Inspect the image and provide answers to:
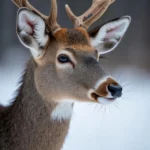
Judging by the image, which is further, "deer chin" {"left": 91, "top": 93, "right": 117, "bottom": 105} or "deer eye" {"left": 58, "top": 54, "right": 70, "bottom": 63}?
"deer eye" {"left": 58, "top": 54, "right": 70, "bottom": 63}

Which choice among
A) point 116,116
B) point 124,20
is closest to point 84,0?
point 116,116

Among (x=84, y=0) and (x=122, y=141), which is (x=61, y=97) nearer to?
(x=122, y=141)

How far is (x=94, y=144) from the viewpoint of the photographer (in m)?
5.02

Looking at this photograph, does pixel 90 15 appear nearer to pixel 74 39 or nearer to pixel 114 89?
pixel 74 39

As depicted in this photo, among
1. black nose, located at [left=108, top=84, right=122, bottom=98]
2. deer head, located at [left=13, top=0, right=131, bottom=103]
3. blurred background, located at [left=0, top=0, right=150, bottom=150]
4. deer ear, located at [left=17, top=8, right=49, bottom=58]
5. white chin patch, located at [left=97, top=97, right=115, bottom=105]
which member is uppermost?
deer ear, located at [left=17, top=8, right=49, bottom=58]

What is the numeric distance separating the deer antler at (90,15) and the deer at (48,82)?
0.57 feet

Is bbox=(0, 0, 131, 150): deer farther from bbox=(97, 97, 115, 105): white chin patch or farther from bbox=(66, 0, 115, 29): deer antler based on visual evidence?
bbox=(66, 0, 115, 29): deer antler

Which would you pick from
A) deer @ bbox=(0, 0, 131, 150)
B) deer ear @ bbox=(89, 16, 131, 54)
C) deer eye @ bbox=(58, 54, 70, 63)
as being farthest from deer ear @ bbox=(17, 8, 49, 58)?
deer ear @ bbox=(89, 16, 131, 54)

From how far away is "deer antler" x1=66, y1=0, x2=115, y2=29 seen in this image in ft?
10.9

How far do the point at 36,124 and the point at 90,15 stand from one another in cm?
78

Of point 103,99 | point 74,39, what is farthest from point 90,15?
point 103,99

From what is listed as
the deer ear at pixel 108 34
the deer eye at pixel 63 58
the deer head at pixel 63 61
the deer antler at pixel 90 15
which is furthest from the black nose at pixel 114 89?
the deer antler at pixel 90 15

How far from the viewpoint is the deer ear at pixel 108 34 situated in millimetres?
3193

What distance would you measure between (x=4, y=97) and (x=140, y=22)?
142 inches
